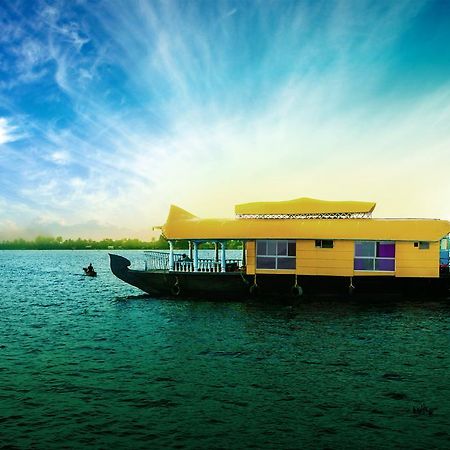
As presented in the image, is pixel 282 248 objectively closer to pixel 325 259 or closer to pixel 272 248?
pixel 272 248

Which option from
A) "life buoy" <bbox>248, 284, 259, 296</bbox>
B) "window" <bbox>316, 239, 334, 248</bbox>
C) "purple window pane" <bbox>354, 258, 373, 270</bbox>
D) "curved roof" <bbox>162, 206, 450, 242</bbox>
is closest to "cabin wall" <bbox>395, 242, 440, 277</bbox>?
"curved roof" <bbox>162, 206, 450, 242</bbox>

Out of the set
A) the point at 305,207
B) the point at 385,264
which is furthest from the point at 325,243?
the point at 385,264

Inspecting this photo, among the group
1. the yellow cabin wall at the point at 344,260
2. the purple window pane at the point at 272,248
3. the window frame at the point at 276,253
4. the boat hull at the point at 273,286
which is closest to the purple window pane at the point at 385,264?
the yellow cabin wall at the point at 344,260

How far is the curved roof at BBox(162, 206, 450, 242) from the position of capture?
86.6 feet

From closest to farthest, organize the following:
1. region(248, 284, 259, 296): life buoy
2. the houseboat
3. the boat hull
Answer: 1. the boat hull
2. the houseboat
3. region(248, 284, 259, 296): life buoy

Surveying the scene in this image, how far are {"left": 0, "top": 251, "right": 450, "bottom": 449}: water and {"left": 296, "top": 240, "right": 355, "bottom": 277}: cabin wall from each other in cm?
363

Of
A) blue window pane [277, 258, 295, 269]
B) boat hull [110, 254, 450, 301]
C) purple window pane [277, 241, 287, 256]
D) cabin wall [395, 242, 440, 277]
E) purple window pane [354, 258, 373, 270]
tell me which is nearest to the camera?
cabin wall [395, 242, 440, 277]

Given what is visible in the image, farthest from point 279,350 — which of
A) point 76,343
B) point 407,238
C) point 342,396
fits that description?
point 407,238

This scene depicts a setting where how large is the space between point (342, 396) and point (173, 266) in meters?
19.2

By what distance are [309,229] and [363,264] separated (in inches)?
152

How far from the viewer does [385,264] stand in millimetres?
26906

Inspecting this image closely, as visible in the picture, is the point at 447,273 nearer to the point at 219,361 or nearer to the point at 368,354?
the point at 368,354

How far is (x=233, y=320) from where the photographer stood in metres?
22.2

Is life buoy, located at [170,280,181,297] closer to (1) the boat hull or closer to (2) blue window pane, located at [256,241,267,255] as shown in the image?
(1) the boat hull
